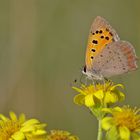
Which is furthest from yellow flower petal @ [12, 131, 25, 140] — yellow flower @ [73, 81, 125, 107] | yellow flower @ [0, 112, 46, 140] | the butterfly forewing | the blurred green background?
the blurred green background

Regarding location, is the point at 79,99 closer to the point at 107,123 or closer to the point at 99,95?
the point at 99,95

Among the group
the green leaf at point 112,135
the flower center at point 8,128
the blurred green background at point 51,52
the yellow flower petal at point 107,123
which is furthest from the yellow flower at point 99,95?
the blurred green background at point 51,52

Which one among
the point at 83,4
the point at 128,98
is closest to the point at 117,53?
the point at 128,98

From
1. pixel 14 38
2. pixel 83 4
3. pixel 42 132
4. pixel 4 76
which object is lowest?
pixel 42 132

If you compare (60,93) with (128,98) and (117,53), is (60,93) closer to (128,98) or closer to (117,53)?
(128,98)

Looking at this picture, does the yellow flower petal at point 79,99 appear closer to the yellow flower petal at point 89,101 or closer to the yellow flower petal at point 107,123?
the yellow flower petal at point 89,101

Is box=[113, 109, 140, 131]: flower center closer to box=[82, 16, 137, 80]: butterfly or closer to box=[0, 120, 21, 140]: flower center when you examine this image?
box=[82, 16, 137, 80]: butterfly
